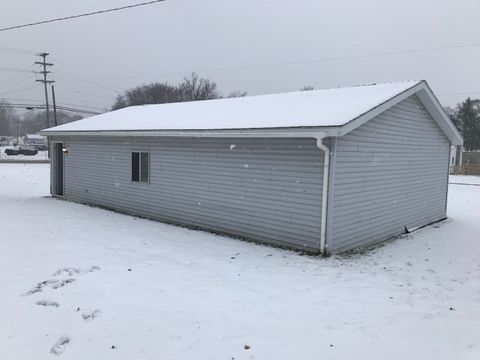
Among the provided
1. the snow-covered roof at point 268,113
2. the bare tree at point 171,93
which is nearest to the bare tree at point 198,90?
the bare tree at point 171,93

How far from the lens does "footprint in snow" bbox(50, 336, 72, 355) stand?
416 centimetres

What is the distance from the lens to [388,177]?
10.1 m

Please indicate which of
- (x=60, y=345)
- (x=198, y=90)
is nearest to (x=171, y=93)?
(x=198, y=90)

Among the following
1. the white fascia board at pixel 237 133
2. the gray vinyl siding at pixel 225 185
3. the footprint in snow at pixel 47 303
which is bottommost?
the footprint in snow at pixel 47 303

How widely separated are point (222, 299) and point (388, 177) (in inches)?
236

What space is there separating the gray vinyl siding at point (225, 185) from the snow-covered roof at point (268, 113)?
382 mm

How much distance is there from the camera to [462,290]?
6.30 metres

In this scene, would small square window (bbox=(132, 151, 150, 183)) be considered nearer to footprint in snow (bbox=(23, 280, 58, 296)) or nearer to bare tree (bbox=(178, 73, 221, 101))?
footprint in snow (bbox=(23, 280, 58, 296))

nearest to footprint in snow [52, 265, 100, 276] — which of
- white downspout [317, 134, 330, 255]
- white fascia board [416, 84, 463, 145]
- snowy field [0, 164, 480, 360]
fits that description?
snowy field [0, 164, 480, 360]

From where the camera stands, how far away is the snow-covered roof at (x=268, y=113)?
8531mm

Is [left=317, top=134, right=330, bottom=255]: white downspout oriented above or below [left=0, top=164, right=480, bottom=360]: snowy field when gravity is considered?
above

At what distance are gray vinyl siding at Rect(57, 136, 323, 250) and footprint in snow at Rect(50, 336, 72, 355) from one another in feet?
16.4

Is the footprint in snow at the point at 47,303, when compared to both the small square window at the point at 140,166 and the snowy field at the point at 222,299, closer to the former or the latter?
the snowy field at the point at 222,299

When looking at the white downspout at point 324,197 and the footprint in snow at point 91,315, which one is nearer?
the footprint in snow at point 91,315
